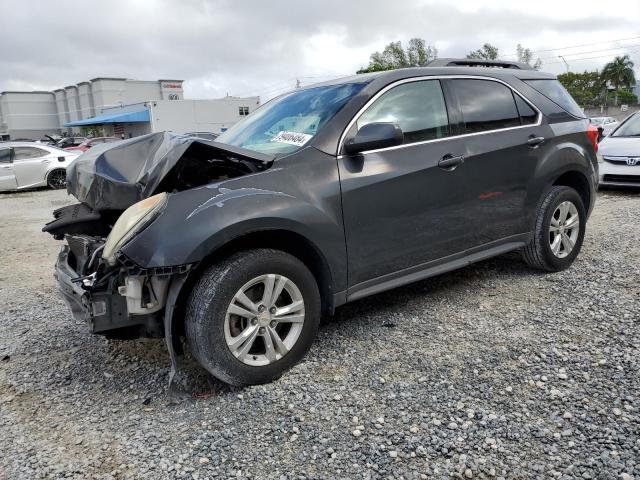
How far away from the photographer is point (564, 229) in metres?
4.68

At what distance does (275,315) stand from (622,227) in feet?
17.1

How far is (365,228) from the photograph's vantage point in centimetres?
333

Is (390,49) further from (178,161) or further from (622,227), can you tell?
(178,161)

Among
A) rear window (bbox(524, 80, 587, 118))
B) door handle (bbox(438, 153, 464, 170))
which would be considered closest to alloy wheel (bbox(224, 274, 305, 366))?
door handle (bbox(438, 153, 464, 170))

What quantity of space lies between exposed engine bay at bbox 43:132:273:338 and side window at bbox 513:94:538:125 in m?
2.36

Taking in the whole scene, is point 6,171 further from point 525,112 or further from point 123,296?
point 525,112

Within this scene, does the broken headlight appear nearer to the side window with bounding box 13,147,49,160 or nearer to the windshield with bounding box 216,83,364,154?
the windshield with bounding box 216,83,364,154

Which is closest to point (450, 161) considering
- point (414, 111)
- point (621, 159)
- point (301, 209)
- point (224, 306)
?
point (414, 111)

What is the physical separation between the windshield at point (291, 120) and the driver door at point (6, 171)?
41.0 ft

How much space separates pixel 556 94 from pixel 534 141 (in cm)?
76

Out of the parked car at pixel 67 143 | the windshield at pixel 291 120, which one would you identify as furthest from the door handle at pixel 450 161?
the parked car at pixel 67 143

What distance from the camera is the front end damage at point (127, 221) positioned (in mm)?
2746

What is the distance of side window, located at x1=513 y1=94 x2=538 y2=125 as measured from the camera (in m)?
4.34

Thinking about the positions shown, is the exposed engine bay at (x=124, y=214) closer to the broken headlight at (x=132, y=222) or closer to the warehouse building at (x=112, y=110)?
the broken headlight at (x=132, y=222)
